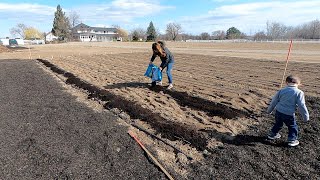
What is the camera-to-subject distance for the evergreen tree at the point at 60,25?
10275 cm

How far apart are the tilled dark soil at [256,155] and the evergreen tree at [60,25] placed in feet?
348

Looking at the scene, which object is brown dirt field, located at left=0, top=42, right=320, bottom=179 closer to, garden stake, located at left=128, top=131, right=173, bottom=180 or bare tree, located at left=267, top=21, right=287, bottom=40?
garden stake, located at left=128, top=131, right=173, bottom=180

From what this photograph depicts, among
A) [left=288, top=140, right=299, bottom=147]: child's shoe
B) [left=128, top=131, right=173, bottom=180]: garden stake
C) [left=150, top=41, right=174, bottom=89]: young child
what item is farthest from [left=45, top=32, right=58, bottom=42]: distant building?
[left=288, top=140, right=299, bottom=147]: child's shoe

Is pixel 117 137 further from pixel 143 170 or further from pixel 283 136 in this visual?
pixel 283 136

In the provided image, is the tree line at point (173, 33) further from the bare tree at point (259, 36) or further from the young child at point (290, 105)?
the young child at point (290, 105)

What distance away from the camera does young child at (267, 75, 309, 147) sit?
16.0ft

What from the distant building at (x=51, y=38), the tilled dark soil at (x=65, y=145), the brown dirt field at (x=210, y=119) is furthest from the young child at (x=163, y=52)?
the distant building at (x=51, y=38)

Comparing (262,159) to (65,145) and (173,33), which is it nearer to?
(65,145)

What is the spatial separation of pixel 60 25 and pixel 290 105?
108m

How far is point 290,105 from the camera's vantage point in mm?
4996

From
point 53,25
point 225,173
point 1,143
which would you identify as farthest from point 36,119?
point 53,25

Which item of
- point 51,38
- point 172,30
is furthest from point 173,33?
point 51,38

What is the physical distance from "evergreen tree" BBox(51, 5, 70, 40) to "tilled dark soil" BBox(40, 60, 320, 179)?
10601cm

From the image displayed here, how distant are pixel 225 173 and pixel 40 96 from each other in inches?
292
